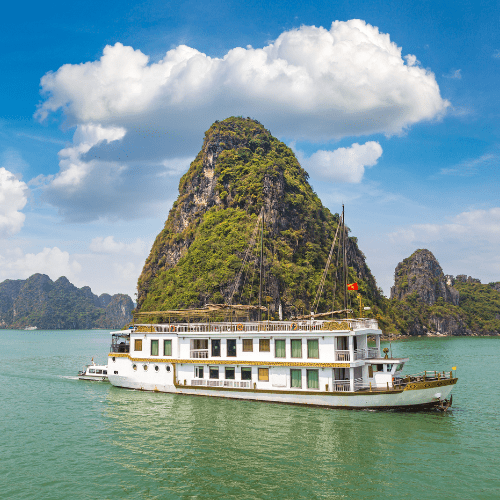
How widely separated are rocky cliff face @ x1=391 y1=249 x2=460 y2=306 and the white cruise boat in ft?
541

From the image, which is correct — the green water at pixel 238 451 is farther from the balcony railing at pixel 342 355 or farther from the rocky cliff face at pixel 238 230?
the rocky cliff face at pixel 238 230

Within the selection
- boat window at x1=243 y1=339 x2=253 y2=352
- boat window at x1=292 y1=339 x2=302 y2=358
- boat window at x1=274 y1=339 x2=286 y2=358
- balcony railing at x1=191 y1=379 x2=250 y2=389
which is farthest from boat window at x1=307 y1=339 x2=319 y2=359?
balcony railing at x1=191 y1=379 x2=250 y2=389

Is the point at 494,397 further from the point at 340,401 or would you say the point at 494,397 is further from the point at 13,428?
the point at 13,428

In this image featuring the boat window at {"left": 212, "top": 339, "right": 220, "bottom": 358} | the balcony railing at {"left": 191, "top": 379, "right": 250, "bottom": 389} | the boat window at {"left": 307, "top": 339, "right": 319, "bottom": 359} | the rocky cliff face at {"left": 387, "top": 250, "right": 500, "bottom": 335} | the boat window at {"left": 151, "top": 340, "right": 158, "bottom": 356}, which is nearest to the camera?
the boat window at {"left": 307, "top": 339, "right": 319, "bottom": 359}

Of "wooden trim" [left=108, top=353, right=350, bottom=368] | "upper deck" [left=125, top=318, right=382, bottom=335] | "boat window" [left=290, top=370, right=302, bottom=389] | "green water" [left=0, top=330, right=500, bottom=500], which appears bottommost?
"green water" [left=0, top=330, right=500, bottom=500]

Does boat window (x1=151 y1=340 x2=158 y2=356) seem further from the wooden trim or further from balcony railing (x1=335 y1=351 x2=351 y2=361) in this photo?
balcony railing (x1=335 y1=351 x2=351 y2=361)

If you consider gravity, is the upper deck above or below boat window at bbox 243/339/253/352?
above

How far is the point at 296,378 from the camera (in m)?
26.2

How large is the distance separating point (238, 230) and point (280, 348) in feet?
210

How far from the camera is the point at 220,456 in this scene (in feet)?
59.9

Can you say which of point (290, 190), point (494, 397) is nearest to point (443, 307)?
point (290, 190)

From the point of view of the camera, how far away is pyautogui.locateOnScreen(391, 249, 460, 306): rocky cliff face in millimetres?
180125

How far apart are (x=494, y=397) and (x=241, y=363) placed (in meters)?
19.7

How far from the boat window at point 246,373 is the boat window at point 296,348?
329 cm
